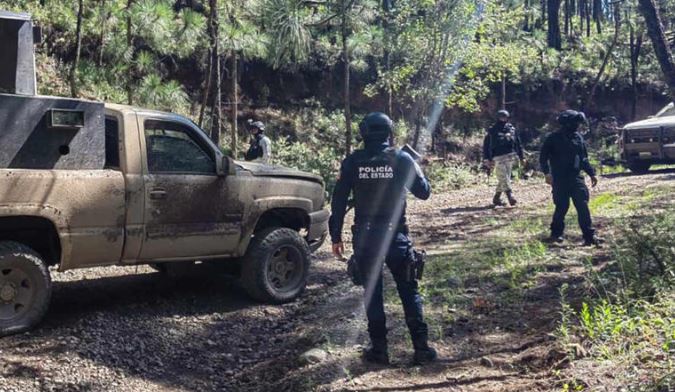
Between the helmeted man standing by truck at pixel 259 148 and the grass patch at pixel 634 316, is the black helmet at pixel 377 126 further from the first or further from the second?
the helmeted man standing by truck at pixel 259 148

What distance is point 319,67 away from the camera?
25.0m

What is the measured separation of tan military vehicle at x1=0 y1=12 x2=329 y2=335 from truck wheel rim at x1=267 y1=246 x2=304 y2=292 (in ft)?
0.04

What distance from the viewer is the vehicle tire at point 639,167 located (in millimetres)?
18609

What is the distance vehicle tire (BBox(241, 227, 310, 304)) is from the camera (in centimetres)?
705

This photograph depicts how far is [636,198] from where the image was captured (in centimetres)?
1268

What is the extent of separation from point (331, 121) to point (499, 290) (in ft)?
54.6

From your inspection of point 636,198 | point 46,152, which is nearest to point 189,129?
point 46,152

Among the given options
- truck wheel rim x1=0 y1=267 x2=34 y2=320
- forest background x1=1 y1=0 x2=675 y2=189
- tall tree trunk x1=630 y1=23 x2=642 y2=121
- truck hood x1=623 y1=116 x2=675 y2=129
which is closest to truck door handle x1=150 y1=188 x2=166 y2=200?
truck wheel rim x1=0 y1=267 x2=34 y2=320

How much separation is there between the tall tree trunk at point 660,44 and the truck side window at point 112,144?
5887 millimetres

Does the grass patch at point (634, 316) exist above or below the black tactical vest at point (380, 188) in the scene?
below

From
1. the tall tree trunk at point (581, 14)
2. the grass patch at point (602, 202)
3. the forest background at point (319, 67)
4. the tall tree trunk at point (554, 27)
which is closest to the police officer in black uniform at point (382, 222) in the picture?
the forest background at point (319, 67)

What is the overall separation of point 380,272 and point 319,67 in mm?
20616

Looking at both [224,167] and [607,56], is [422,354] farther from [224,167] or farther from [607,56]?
[607,56]

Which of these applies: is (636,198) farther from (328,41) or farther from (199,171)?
(328,41)
